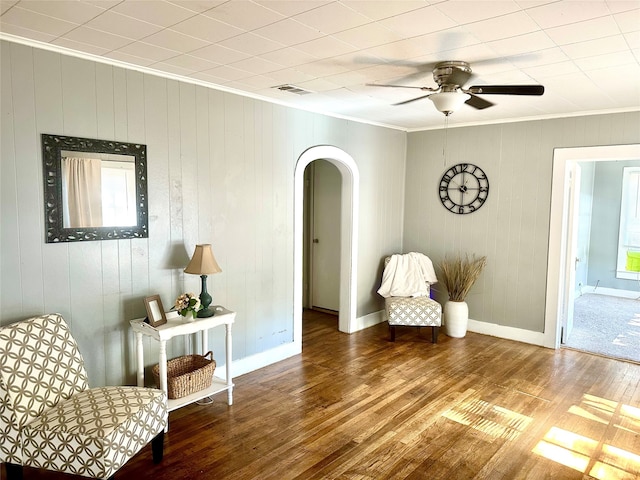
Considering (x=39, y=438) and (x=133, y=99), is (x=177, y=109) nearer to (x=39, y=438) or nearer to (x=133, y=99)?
(x=133, y=99)

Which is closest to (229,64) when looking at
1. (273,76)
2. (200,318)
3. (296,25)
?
(273,76)

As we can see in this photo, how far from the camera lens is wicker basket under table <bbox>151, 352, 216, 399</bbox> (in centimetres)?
308

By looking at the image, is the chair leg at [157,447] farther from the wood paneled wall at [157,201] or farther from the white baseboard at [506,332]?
the white baseboard at [506,332]

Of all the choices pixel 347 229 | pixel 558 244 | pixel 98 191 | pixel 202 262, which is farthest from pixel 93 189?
pixel 558 244

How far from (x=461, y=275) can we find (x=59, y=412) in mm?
4112

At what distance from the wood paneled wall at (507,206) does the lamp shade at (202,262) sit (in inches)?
129

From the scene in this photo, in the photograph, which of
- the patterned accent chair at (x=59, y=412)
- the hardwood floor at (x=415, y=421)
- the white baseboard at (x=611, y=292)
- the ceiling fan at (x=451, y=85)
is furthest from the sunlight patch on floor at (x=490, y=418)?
the white baseboard at (x=611, y=292)

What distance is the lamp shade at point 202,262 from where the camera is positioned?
3.22 meters

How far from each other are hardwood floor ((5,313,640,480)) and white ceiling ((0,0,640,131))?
2454 millimetres

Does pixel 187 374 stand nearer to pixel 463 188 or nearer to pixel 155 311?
pixel 155 311

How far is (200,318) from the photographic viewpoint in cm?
326

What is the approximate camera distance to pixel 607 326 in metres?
5.62

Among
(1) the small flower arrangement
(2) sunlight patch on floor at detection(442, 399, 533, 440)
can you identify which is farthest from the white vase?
(1) the small flower arrangement

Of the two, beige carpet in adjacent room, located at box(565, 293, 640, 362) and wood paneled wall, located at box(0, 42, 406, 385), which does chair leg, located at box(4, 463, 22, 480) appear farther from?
beige carpet in adjacent room, located at box(565, 293, 640, 362)
